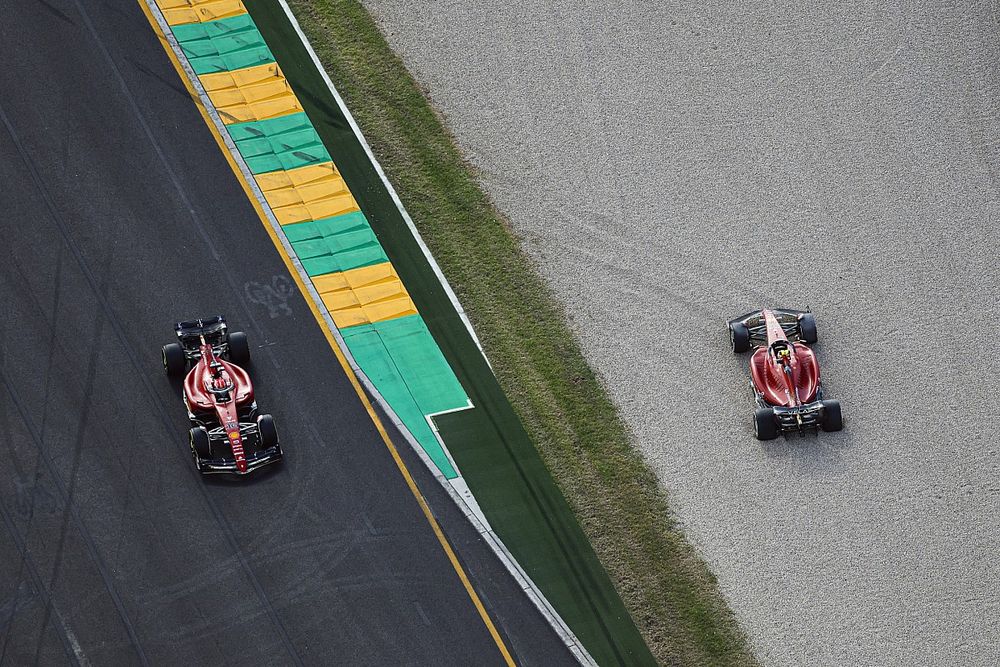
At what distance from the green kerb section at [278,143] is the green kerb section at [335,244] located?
1717 mm

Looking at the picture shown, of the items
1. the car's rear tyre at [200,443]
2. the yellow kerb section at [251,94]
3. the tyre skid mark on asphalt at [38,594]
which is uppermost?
the yellow kerb section at [251,94]

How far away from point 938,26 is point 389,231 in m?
14.4

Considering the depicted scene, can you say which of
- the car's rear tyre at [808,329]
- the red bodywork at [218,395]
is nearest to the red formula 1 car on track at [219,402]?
the red bodywork at [218,395]

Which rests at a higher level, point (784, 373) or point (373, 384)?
point (373, 384)

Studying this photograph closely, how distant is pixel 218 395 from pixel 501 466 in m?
5.52

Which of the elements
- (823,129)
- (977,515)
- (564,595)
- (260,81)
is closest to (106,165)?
(260,81)

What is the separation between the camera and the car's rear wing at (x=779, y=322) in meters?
31.5

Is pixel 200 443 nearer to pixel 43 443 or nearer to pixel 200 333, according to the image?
pixel 200 333

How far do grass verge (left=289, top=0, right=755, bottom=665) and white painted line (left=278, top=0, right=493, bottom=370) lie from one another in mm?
134

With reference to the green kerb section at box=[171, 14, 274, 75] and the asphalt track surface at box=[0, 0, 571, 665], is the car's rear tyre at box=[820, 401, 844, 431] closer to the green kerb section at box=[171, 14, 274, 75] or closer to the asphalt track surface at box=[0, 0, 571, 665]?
the asphalt track surface at box=[0, 0, 571, 665]

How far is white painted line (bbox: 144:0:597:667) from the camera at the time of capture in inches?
1112

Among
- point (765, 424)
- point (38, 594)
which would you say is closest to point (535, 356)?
point (765, 424)

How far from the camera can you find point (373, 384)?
3083 centimetres

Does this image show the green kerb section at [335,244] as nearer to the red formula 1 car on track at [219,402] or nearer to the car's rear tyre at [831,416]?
the red formula 1 car on track at [219,402]
